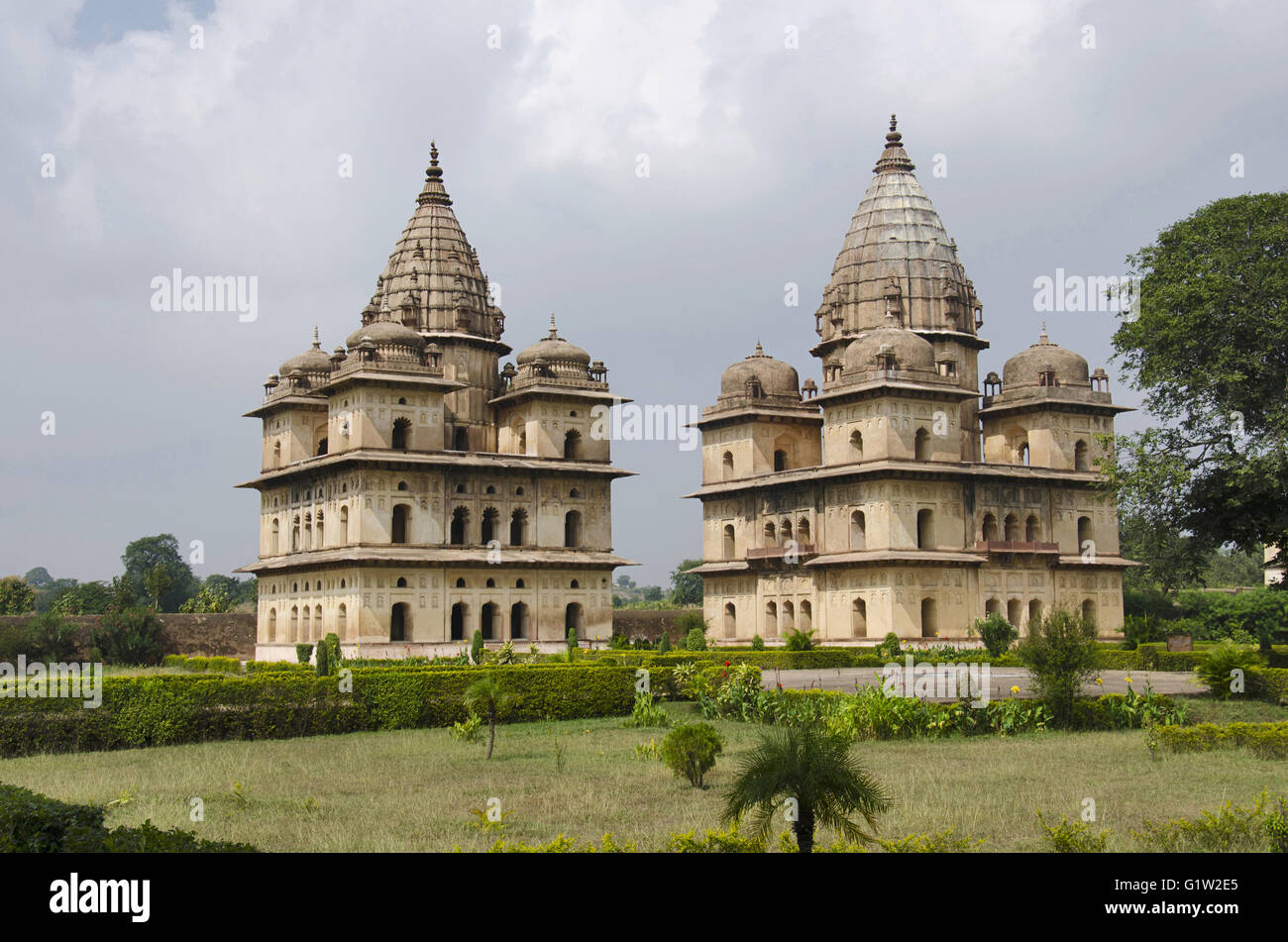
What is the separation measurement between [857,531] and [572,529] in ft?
33.6

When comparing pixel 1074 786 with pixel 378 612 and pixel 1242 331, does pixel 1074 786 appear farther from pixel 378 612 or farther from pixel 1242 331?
pixel 378 612

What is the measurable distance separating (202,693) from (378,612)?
1823 centimetres

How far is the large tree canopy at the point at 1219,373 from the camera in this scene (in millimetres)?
30750

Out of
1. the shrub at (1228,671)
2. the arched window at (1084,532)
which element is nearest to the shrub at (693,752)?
the shrub at (1228,671)

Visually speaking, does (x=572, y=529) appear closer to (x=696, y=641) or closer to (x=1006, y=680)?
(x=696, y=641)

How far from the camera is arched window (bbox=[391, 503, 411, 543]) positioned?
45000mm

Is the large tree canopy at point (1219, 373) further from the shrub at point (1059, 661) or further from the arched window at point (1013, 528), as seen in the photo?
the arched window at point (1013, 528)

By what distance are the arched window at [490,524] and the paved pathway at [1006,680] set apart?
41.0ft

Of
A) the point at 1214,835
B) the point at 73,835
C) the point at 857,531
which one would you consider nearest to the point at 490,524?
the point at 857,531

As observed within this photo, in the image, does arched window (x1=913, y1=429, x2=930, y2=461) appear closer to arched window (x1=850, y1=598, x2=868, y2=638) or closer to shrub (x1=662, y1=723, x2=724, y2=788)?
arched window (x1=850, y1=598, x2=868, y2=638)

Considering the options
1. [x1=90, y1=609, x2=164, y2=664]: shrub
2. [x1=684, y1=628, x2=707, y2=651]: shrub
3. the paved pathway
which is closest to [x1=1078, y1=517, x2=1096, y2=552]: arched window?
the paved pathway

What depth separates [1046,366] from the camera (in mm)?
51031
